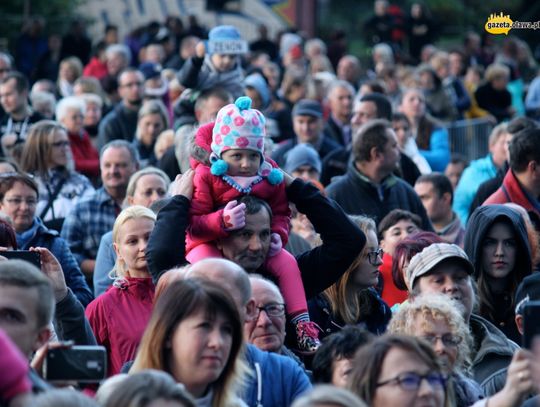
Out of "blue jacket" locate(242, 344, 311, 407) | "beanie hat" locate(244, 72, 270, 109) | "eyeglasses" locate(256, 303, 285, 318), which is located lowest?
"blue jacket" locate(242, 344, 311, 407)

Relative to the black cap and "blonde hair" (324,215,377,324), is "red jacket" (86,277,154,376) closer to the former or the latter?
"blonde hair" (324,215,377,324)

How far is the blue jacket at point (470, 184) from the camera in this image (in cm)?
1289

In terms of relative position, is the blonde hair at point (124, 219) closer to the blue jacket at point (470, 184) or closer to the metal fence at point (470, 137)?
the blue jacket at point (470, 184)

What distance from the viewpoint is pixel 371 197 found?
11.1 m

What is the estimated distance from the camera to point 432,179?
12078 millimetres

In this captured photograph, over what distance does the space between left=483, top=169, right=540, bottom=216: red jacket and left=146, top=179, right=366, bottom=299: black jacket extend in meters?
2.77

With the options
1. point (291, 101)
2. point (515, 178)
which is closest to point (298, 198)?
point (515, 178)

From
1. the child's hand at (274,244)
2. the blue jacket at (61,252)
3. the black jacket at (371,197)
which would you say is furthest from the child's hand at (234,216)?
the black jacket at (371,197)

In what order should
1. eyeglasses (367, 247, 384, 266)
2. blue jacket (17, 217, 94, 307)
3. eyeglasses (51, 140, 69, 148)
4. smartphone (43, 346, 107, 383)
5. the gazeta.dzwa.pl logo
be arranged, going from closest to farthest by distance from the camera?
smartphone (43, 346, 107, 383), eyeglasses (367, 247, 384, 266), blue jacket (17, 217, 94, 307), the gazeta.dzwa.pl logo, eyeglasses (51, 140, 69, 148)

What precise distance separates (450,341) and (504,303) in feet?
7.79

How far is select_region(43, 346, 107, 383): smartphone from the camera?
5.17 m

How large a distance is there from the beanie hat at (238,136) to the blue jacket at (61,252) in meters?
1.78

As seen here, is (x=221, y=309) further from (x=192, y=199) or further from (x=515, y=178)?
(x=515, y=178)

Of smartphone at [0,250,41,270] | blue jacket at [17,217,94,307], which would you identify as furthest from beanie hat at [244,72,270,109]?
smartphone at [0,250,41,270]
